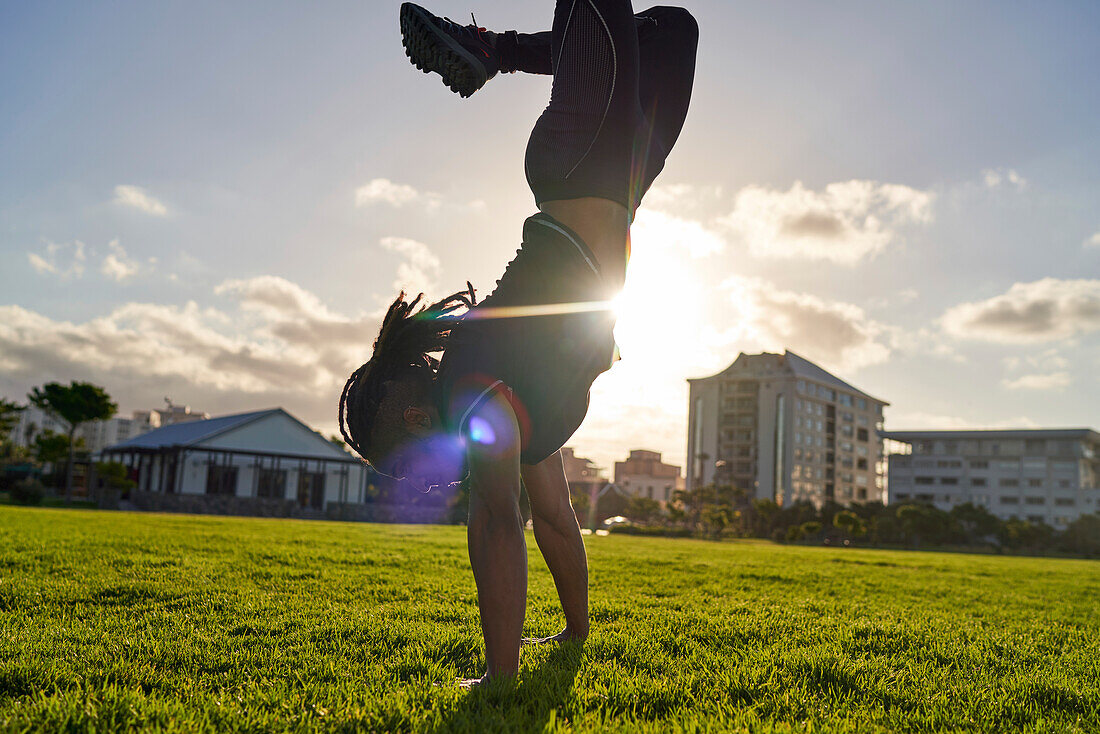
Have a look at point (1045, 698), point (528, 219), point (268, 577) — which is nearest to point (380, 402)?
point (528, 219)

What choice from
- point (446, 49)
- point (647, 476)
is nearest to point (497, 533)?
point (446, 49)

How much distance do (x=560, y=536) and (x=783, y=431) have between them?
284ft

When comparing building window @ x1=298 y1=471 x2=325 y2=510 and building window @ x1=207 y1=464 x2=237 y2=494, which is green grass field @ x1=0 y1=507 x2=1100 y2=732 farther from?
building window @ x1=298 y1=471 x2=325 y2=510

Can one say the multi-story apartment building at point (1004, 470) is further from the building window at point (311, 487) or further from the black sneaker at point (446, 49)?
the black sneaker at point (446, 49)

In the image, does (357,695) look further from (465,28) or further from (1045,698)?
(465,28)

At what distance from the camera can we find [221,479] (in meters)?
44.3

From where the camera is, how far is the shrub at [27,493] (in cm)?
3481

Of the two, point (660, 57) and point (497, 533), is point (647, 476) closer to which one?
→ point (660, 57)

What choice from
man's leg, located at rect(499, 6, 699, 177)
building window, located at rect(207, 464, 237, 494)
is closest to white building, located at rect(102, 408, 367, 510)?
building window, located at rect(207, 464, 237, 494)

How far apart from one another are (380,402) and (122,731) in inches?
43.6

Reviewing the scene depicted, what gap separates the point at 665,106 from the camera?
272 centimetres

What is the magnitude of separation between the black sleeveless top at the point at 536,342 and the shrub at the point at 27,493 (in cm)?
4119

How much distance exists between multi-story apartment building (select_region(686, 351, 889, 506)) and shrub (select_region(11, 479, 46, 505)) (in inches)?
2498

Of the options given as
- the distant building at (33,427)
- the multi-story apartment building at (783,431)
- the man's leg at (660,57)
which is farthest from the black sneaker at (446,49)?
the multi-story apartment building at (783,431)
